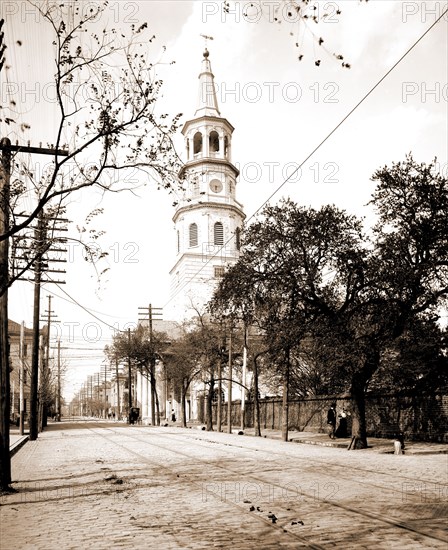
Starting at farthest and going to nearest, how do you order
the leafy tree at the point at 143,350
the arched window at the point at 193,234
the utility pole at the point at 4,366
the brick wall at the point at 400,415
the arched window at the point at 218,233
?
1. the arched window at the point at 193,234
2. the arched window at the point at 218,233
3. the leafy tree at the point at 143,350
4. the brick wall at the point at 400,415
5. the utility pole at the point at 4,366

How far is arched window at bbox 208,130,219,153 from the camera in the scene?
6969 cm

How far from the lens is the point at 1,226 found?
12.1m

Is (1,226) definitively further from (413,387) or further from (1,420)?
(413,387)

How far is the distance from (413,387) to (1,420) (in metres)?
19.0

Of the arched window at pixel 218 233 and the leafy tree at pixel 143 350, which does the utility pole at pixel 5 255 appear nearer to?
the leafy tree at pixel 143 350

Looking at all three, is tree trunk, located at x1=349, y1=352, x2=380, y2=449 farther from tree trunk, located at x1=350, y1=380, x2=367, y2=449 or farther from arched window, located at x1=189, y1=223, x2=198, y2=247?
arched window, located at x1=189, y1=223, x2=198, y2=247

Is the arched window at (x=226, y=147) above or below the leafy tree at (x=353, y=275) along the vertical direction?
above

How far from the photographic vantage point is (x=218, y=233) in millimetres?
72062

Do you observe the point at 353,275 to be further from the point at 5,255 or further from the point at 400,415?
the point at 5,255

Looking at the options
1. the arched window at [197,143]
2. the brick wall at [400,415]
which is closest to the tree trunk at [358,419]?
the brick wall at [400,415]

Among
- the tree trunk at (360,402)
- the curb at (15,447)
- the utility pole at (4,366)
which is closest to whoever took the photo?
the utility pole at (4,366)

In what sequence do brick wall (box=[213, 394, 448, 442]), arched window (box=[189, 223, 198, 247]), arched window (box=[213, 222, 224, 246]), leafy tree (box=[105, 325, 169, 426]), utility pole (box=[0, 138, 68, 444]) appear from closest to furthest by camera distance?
utility pole (box=[0, 138, 68, 444]) < brick wall (box=[213, 394, 448, 442]) < leafy tree (box=[105, 325, 169, 426]) < arched window (box=[213, 222, 224, 246]) < arched window (box=[189, 223, 198, 247])

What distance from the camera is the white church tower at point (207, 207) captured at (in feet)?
226

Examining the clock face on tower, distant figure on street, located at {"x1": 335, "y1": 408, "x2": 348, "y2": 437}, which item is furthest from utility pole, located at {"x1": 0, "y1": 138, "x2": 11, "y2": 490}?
the clock face on tower
